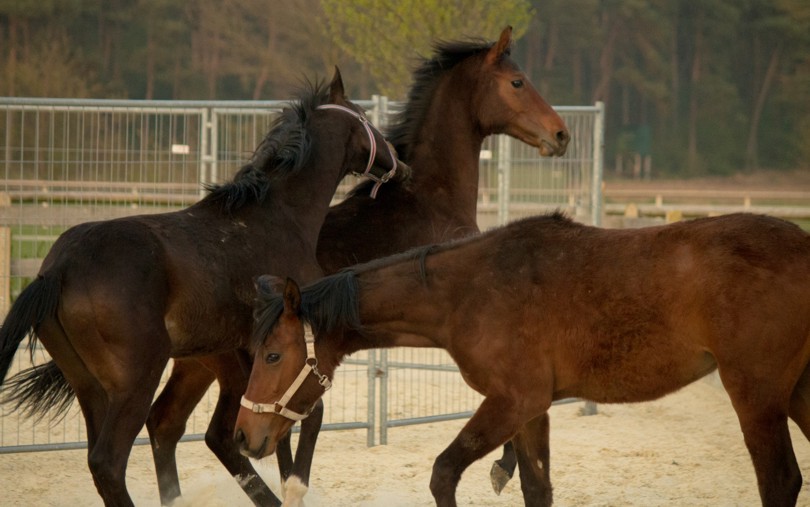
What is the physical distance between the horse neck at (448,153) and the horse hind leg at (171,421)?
5.63ft

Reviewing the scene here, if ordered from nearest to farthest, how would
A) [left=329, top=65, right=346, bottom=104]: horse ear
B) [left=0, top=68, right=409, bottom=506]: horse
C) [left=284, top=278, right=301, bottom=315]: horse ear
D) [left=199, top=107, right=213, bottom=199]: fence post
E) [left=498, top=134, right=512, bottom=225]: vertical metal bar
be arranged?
[left=284, top=278, right=301, bottom=315]: horse ear → [left=0, top=68, right=409, bottom=506]: horse → [left=329, top=65, right=346, bottom=104]: horse ear → [left=199, top=107, right=213, bottom=199]: fence post → [left=498, top=134, right=512, bottom=225]: vertical metal bar

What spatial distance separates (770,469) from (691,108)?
131ft

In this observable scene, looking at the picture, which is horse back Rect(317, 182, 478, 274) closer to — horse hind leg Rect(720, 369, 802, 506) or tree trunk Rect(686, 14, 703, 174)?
horse hind leg Rect(720, 369, 802, 506)

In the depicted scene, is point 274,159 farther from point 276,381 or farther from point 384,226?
point 276,381

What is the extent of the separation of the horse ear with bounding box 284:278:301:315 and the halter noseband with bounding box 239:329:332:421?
0.12 m

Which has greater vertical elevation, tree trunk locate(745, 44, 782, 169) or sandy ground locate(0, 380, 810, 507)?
tree trunk locate(745, 44, 782, 169)

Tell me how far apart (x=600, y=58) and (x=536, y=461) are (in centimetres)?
3972

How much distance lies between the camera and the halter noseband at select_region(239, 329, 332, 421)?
13.7 feet

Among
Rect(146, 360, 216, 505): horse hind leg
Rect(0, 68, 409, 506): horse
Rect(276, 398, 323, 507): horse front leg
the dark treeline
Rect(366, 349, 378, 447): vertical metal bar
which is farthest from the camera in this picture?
the dark treeline

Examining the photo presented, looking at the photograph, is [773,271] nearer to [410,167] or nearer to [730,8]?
[410,167]

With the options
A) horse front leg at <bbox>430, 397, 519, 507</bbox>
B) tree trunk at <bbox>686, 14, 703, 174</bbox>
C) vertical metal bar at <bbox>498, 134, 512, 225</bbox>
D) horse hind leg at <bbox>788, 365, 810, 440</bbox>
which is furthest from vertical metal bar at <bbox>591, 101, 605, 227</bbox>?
tree trunk at <bbox>686, 14, 703, 174</bbox>

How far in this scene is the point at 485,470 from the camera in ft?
22.0

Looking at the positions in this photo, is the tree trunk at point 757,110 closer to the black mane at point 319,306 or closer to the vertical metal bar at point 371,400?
the vertical metal bar at point 371,400

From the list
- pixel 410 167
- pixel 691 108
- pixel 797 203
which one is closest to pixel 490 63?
pixel 410 167
